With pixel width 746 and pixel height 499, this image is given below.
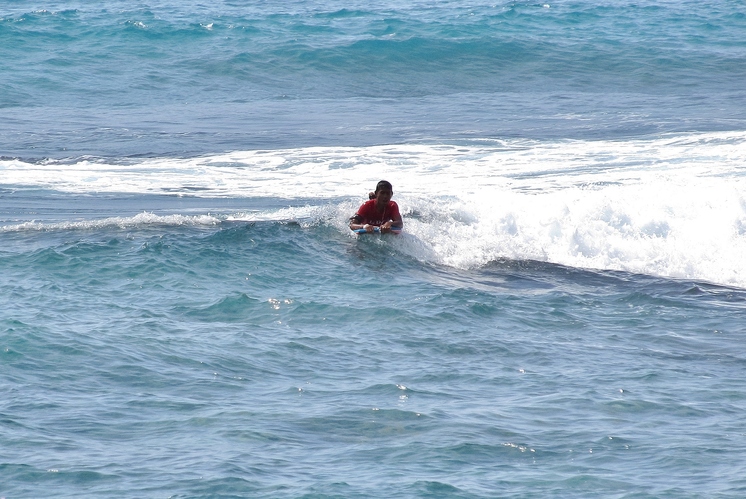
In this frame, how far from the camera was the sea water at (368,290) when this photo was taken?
21.0 feet

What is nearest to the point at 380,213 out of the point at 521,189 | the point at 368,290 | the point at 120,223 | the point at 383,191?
the point at 383,191

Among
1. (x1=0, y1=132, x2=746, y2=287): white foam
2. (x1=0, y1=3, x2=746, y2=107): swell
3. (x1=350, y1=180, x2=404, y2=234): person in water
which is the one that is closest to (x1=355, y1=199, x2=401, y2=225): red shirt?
(x1=350, y1=180, x2=404, y2=234): person in water

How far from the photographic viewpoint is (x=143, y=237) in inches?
482

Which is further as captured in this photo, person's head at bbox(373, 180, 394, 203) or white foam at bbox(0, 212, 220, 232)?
white foam at bbox(0, 212, 220, 232)

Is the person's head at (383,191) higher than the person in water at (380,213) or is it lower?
higher

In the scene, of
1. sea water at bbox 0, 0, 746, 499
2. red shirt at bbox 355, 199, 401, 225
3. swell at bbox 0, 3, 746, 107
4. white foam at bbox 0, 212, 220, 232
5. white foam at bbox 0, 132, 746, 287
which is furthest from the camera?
swell at bbox 0, 3, 746, 107

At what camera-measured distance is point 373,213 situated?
13031mm

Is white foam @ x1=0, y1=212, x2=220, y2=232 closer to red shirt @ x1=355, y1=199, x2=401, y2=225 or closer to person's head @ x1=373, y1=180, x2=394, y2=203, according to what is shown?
red shirt @ x1=355, y1=199, x2=401, y2=225

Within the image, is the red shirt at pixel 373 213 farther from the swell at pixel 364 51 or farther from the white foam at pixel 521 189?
the swell at pixel 364 51

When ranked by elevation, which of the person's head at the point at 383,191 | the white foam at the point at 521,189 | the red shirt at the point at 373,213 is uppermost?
the person's head at the point at 383,191

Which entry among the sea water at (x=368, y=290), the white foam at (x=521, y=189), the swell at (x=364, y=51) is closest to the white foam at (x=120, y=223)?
the sea water at (x=368, y=290)

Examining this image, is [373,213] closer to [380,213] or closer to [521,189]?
[380,213]

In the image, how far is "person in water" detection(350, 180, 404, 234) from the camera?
1269 cm

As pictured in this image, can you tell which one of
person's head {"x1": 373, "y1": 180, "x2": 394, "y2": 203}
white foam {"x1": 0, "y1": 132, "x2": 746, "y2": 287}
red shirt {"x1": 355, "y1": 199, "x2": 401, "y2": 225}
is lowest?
white foam {"x1": 0, "y1": 132, "x2": 746, "y2": 287}
